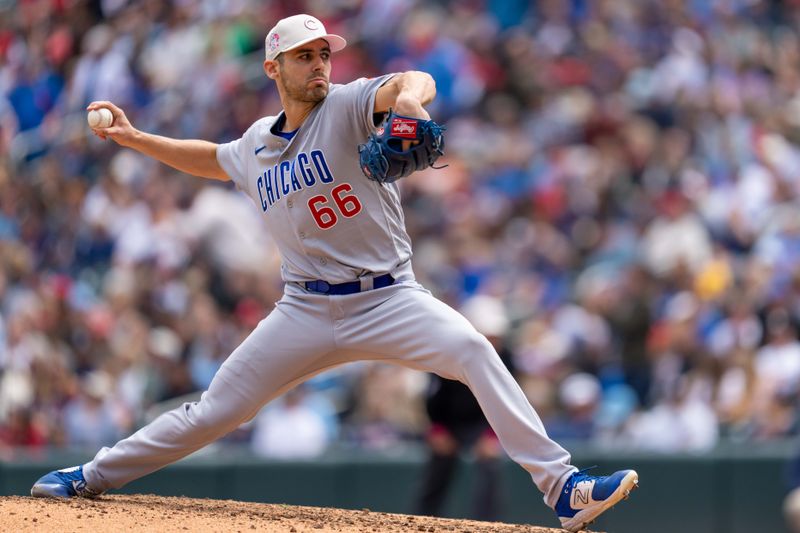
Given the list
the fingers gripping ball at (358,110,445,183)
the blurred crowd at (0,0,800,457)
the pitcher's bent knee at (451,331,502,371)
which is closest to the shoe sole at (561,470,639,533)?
the pitcher's bent knee at (451,331,502,371)

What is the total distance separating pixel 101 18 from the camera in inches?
484

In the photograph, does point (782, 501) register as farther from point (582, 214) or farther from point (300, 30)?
point (300, 30)

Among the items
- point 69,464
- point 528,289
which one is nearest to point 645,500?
point 528,289

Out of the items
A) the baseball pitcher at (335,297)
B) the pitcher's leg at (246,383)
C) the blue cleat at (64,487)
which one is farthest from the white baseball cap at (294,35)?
the blue cleat at (64,487)

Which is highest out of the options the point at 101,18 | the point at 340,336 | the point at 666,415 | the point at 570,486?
the point at 101,18

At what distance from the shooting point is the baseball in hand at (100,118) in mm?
5000

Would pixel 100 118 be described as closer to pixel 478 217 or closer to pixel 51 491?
pixel 51 491

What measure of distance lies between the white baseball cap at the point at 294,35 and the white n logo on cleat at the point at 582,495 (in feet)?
5.74

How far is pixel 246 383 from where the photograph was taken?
473 centimetres

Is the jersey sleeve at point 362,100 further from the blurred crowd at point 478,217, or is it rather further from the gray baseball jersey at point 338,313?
the blurred crowd at point 478,217

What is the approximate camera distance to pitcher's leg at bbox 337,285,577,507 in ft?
14.7

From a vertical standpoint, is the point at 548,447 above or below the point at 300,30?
below

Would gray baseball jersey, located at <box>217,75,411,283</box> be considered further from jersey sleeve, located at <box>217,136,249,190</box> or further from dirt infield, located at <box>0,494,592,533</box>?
dirt infield, located at <box>0,494,592,533</box>

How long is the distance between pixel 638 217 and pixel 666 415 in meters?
2.05
